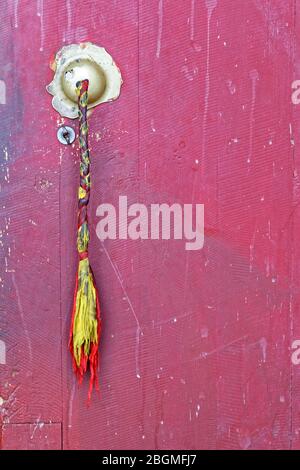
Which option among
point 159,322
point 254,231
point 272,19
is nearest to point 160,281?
point 159,322

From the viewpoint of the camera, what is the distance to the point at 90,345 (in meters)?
0.93

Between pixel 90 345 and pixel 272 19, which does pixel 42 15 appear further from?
pixel 90 345

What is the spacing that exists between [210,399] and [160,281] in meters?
0.24

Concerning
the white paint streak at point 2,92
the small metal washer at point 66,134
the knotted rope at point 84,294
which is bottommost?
the knotted rope at point 84,294

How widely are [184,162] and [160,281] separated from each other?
220 millimetres

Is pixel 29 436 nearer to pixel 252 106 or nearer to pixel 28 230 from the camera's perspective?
pixel 28 230

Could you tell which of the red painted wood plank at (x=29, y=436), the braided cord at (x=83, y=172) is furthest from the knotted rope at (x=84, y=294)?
the red painted wood plank at (x=29, y=436)

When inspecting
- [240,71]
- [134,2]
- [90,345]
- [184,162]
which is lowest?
[90,345]

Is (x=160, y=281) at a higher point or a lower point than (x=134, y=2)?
lower

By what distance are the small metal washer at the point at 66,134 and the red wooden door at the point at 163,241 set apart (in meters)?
0.01

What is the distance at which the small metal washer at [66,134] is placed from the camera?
943 mm

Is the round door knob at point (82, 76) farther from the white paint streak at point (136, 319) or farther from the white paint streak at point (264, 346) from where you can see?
the white paint streak at point (264, 346)

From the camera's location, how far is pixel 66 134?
94cm

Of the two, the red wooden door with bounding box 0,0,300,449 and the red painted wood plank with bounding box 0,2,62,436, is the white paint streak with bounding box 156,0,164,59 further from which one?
the red painted wood plank with bounding box 0,2,62,436
